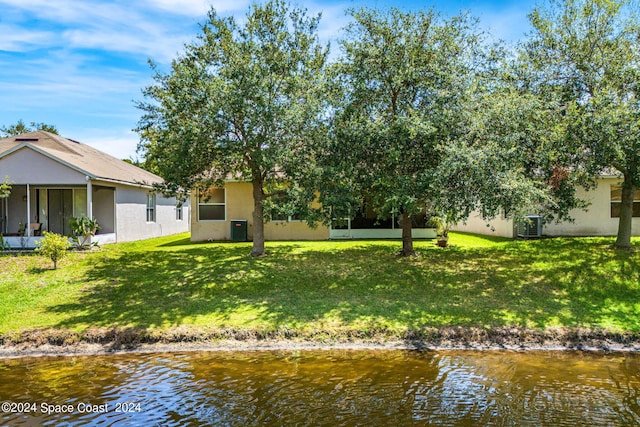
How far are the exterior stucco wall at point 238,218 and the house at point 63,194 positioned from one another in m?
1.41

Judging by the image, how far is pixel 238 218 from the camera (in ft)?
64.4

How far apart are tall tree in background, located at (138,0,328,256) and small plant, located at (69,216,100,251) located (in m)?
3.98

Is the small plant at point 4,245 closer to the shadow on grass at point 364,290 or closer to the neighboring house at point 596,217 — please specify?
the shadow on grass at point 364,290

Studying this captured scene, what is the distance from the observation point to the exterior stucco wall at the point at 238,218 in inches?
770

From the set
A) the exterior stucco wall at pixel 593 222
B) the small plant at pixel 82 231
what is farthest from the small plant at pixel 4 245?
the exterior stucco wall at pixel 593 222

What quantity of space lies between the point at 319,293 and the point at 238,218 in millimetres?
9253

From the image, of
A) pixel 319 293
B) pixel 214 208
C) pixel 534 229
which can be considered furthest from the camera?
pixel 214 208

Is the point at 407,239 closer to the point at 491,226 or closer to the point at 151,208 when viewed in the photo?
the point at 491,226

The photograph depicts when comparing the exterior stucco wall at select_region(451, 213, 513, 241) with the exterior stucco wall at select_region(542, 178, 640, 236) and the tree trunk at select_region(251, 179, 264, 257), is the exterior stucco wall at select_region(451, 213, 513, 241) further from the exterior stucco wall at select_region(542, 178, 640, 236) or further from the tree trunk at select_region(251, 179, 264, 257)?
the tree trunk at select_region(251, 179, 264, 257)

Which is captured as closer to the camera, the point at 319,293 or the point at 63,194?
the point at 319,293

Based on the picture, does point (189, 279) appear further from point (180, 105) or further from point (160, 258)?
point (180, 105)

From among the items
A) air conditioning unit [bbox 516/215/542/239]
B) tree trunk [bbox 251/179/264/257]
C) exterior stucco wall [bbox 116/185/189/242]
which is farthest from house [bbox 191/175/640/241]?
tree trunk [bbox 251/179/264/257]

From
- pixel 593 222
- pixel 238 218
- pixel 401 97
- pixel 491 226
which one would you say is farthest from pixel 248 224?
pixel 593 222

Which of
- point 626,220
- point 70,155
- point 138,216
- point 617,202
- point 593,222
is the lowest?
point 593,222
